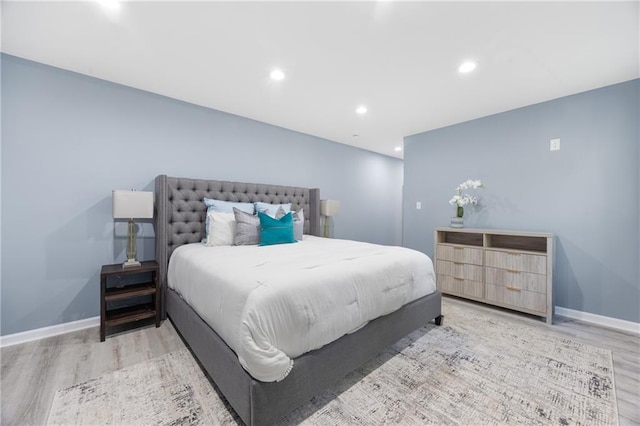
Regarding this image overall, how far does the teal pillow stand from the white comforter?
47 centimetres

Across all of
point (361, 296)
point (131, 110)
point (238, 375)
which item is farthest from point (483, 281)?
point (131, 110)

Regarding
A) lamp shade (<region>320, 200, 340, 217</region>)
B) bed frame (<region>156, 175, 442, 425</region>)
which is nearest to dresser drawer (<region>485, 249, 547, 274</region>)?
bed frame (<region>156, 175, 442, 425</region>)

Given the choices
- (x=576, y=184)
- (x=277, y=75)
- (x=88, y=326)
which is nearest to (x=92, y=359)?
(x=88, y=326)

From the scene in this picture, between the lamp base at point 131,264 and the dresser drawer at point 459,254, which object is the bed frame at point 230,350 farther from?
the dresser drawer at point 459,254

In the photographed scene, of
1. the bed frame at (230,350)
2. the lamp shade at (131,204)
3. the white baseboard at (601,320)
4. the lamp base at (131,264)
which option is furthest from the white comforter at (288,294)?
the white baseboard at (601,320)

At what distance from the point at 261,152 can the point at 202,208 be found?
1224mm

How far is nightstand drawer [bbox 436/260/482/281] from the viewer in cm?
312

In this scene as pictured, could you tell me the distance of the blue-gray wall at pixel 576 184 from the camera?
2.53 meters

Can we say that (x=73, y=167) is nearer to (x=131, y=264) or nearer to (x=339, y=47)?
(x=131, y=264)

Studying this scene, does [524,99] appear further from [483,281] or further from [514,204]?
[483,281]

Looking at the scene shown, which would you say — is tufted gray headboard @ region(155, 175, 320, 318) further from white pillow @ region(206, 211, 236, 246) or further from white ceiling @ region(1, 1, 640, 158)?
white ceiling @ region(1, 1, 640, 158)

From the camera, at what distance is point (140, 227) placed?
278cm

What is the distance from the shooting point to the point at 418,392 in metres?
1.60

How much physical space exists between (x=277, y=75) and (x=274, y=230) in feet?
5.05
